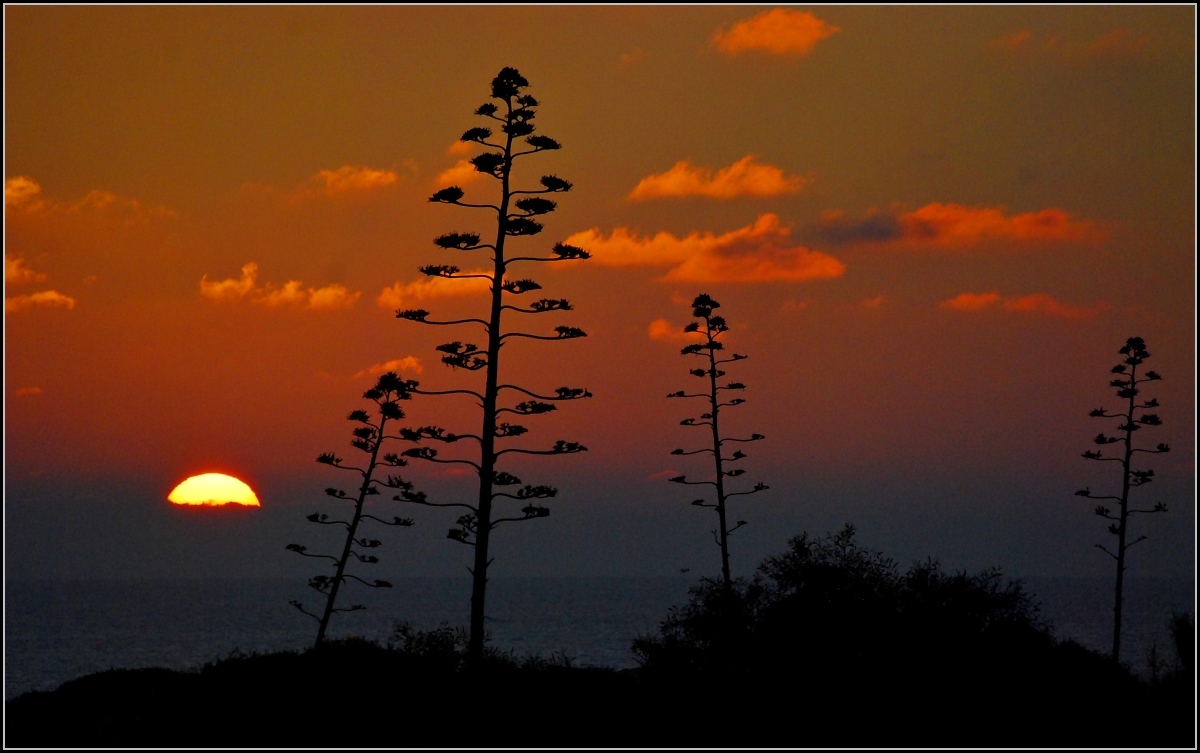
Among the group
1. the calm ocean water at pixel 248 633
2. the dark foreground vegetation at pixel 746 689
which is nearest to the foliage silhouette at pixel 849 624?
the dark foreground vegetation at pixel 746 689

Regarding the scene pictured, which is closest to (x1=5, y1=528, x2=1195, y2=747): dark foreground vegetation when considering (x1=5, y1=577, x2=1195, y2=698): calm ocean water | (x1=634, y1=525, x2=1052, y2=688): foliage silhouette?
(x1=634, y1=525, x2=1052, y2=688): foliage silhouette

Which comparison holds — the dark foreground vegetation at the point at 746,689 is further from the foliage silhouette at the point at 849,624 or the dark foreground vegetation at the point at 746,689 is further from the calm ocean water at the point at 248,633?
the calm ocean water at the point at 248,633

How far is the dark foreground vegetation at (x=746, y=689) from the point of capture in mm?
22688

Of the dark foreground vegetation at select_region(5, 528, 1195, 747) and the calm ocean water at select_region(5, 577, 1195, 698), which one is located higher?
the dark foreground vegetation at select_region(5, 528, 1195, 747)

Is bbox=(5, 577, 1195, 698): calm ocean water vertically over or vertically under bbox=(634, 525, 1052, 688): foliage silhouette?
under

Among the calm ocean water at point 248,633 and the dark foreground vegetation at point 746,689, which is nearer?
the dark foreground vegetation at point 746,689

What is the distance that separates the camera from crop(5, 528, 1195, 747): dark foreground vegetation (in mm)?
22688

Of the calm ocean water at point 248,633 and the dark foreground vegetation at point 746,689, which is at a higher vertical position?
the dark foreground vegetation at point 746,689

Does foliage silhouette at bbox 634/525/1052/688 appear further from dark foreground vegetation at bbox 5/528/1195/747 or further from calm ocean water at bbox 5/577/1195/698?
→ calm ocean water at bbox 5/577/1195/698

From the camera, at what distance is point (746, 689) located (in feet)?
86.0

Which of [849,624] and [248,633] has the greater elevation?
[849,624]

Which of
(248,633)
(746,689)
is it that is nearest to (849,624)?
(746,689)

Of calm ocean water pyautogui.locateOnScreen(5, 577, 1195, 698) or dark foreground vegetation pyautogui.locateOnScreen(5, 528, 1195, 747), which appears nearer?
dark foreground vegetation pyautogui.locateOnScreen(5, 528, 1195, 747)

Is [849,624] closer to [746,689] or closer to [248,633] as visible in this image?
[746,689]
